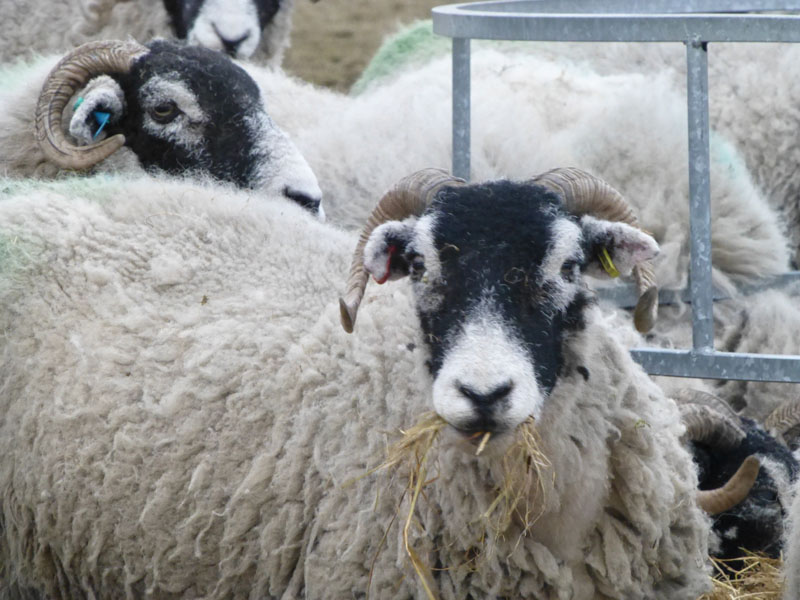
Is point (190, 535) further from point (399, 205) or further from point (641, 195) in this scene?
point (641, 195)

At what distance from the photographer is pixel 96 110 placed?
4.57m

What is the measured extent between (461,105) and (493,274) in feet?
5.00

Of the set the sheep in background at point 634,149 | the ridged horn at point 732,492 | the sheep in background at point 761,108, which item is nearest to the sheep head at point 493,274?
the ridged horn at point 732,492

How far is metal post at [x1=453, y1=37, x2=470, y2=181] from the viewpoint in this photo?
4.01 m

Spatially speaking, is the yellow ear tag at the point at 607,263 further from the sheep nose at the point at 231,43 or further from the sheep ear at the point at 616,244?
the sheep nose at the point at 231,43

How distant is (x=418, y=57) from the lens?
7.53 m

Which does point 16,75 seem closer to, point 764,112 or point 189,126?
point 189,126

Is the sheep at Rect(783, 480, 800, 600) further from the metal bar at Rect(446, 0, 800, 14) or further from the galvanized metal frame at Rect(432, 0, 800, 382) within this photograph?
the metal bar at Rect(446, 0, 800, 14)

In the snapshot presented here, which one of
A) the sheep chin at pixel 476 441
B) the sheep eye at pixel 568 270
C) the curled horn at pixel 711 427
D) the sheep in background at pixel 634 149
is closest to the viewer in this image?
the sheep chin at pixel 476 441

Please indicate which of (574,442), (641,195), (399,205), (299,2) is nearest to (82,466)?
(399,205)

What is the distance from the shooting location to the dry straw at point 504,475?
8.84ft

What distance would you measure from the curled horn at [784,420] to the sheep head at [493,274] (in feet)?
5.30

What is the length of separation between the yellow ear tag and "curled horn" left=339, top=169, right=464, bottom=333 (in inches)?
15.3

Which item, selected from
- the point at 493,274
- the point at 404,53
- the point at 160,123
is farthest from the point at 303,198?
the point at 404,53
